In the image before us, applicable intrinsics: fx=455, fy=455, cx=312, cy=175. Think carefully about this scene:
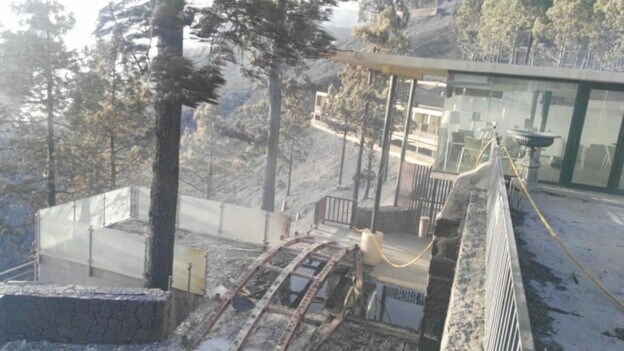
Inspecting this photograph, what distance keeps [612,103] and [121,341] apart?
37.3 feet

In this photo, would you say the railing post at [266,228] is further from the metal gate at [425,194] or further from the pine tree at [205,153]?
the pine tree at [205,153]

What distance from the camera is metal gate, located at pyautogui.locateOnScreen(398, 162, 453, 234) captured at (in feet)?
55.0

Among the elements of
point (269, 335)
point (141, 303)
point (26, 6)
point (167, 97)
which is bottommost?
point (269, 335)

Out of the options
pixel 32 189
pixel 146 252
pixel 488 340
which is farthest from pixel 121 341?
pixel 32 189

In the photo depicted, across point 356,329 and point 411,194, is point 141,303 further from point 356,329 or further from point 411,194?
point 411,194

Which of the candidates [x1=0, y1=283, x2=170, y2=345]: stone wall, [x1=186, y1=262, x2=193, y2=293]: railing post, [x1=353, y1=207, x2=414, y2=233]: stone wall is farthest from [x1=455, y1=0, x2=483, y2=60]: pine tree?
[x1=0, y1=283, x2=170, y2=345]: stone wall

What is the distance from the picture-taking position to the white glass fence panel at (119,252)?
1020 cm

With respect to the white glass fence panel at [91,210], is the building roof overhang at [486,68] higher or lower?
higher

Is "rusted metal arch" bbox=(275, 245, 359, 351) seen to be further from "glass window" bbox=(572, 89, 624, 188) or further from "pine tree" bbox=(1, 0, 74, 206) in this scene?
"pine tree" bbox=(1, 0, 74, 206)

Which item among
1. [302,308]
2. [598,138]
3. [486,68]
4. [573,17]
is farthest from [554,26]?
[302,308]

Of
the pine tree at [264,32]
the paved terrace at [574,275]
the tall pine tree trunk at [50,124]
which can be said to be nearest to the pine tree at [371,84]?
the pine tree at [264,32]

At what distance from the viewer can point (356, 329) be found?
9219mm

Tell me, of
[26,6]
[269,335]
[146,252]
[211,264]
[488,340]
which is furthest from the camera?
[26,6]

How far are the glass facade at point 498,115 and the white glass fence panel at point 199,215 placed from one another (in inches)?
257
